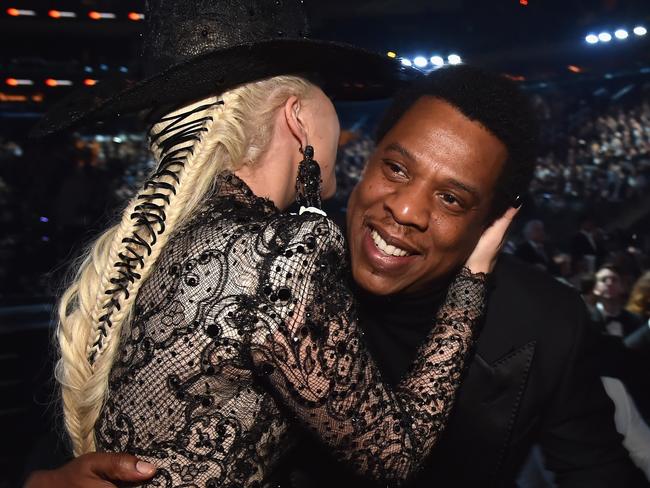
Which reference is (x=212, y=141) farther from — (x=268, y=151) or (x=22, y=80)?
(x=22, y=80)

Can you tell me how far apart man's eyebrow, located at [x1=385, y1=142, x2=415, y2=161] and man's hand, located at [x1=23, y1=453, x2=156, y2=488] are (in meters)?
0.98

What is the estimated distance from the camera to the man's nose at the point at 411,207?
1.65m

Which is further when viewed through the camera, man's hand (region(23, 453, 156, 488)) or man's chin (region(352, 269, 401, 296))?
man's chin (region(352, 269, 401, 296))

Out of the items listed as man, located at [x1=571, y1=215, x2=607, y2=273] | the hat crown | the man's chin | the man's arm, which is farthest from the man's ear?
man, located at [x1=571, y1=215, x2=607, y2=273]

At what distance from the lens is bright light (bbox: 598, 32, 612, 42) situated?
13.2 metres

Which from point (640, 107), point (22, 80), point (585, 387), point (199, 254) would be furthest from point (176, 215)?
point (640, 107)

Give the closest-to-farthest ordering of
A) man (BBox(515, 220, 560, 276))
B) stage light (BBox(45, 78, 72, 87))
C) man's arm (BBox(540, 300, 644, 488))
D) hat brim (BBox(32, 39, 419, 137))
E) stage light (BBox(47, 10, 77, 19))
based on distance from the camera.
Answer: hat brim (BBox(32, 39, 419, 137))
man's arm (BBox(540, 300, 644, 488))
man (BBox(515, 220, 560, 276))
stage light (BBox(45, 78, 72, 87))
stage light (BBox(47, 10, 77, 19))

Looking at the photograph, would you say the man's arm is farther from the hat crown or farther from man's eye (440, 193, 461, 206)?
the hat crown

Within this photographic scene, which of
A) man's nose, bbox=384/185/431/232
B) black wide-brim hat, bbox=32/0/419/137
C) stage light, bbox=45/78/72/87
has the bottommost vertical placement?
stage light, bbox=45/78/72/87

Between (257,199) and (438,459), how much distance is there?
893 millimetres

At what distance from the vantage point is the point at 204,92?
144 cm

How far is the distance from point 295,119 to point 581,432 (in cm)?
117

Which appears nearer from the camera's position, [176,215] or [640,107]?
[176,215]

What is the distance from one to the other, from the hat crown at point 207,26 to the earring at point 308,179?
28cm
